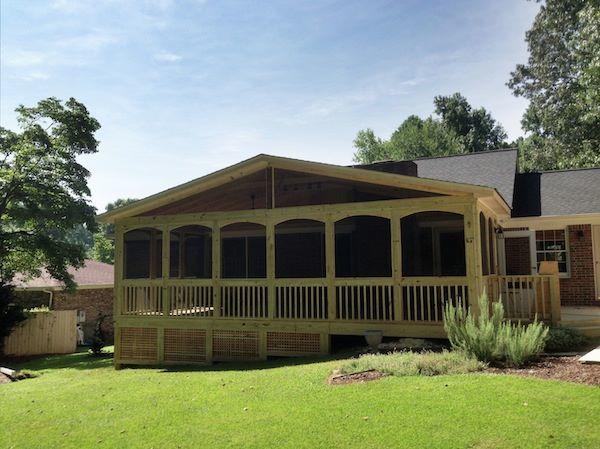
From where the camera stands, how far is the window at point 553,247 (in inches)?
568

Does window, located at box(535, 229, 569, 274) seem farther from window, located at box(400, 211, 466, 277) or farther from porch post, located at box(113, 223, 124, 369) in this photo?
porch post, located at box(113, 223, 124, 369)

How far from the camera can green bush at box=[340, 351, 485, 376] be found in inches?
297

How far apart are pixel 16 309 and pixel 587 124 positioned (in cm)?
2937

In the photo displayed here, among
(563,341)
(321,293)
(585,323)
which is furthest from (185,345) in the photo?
(585,323)

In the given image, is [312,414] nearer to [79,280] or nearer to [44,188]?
[44,188]

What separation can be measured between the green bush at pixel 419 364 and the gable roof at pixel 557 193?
756 cm

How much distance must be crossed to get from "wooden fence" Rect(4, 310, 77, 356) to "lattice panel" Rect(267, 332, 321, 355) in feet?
42.5

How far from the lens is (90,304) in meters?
24.7

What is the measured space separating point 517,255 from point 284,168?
8.18 metres

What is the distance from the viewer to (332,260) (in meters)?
10.9

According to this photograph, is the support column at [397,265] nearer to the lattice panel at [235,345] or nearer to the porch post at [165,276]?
the lattice panel at [235,345]

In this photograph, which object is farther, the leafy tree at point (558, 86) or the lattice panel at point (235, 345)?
the leafy tree at point (558, 86)

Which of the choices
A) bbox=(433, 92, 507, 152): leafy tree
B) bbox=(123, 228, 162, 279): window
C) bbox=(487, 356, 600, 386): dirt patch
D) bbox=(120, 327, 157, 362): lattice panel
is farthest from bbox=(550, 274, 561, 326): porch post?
bbox=(433, 92, 507, 152): leafy tree

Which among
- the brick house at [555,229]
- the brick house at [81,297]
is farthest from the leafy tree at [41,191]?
the brick house at [555,229]
